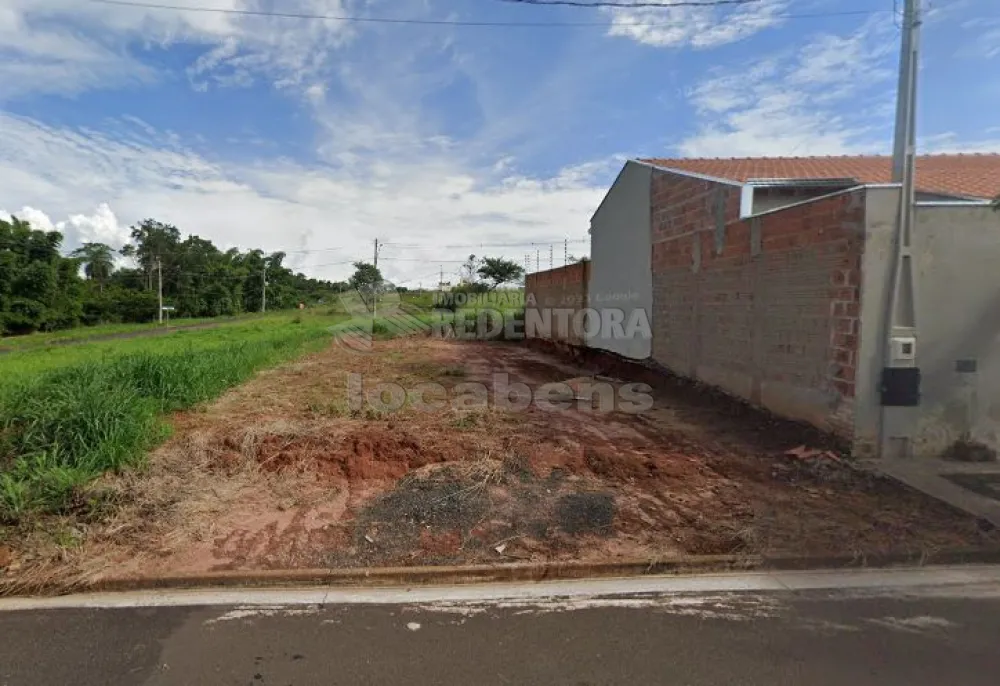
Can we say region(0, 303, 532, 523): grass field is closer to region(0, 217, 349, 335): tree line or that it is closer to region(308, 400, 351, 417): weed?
region(308, 400, 351, 417): weed

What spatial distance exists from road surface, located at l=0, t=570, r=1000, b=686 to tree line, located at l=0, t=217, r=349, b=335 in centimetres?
4065

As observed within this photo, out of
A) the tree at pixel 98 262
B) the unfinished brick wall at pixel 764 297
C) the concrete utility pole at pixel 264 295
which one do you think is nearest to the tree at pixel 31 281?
the tree at pixel 98 262

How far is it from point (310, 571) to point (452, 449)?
8.33 feet

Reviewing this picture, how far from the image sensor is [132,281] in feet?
182

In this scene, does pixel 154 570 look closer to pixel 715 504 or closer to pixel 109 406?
pixel 109 406

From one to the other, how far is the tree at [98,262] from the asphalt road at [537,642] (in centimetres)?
6032

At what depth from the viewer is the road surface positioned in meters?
2.38

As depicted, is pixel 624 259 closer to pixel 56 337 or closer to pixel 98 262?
pixel 56 337

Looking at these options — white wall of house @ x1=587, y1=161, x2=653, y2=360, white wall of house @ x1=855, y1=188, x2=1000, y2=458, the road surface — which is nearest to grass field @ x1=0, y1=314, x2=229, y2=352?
white wall of house @ x1=587, y1=161, x2=653, y2=360

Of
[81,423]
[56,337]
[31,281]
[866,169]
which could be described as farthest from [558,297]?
[31,281]

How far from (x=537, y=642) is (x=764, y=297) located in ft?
19.1

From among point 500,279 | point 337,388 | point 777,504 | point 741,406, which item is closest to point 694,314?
point 741,406

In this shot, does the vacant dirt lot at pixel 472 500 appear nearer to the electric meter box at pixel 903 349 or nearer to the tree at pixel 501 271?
the electric meter box at pixel 903 349

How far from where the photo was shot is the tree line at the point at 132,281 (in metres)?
34.1
